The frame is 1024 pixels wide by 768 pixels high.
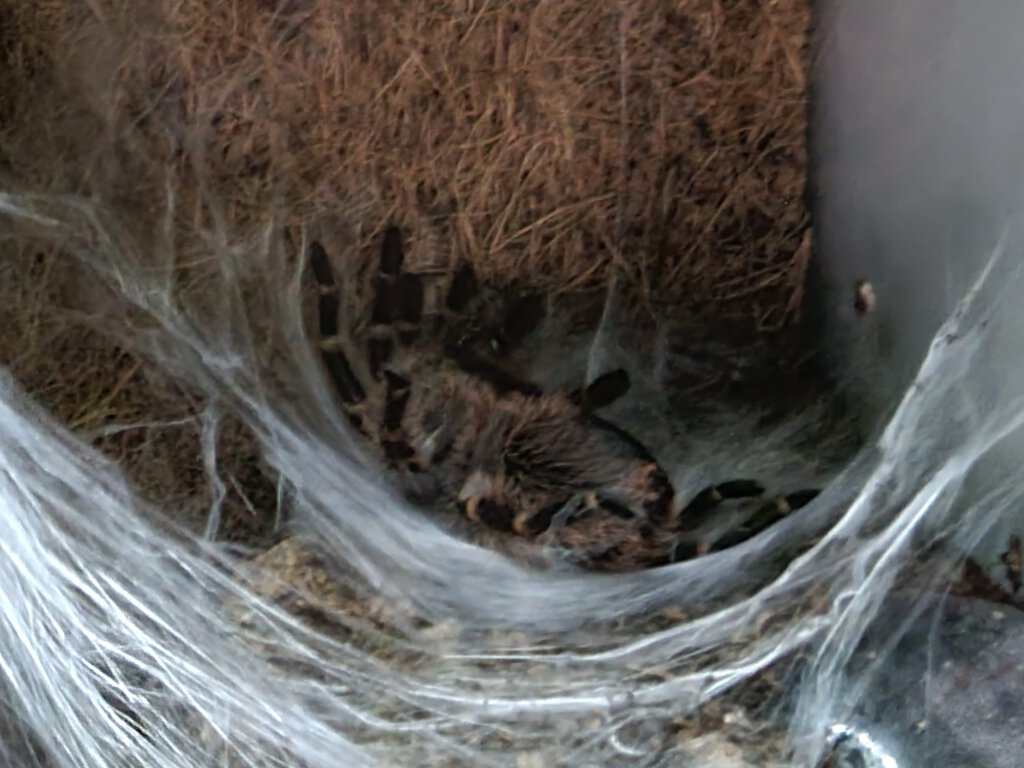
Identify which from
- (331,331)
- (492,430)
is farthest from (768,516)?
(331,331)

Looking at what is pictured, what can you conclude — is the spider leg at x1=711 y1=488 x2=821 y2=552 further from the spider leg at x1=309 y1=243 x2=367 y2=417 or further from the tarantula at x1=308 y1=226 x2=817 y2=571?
the spider leg at x1=309 y1=243 x2=367 y2=417

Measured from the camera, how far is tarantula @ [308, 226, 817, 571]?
1149mm

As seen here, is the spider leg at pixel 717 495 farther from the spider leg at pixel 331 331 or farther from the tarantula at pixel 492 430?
the spider leg at pixel 331 331

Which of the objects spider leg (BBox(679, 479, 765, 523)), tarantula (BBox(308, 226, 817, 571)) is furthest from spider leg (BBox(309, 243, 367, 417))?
spider leg (BBox(679, 479, 765, 523))

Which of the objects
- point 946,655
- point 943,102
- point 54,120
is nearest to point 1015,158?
point 943,102

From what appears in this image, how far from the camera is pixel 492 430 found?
123 centimetres

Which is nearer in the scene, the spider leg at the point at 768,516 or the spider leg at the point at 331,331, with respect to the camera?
the spider leg at the point at 768,516

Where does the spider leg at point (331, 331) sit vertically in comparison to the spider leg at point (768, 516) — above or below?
above

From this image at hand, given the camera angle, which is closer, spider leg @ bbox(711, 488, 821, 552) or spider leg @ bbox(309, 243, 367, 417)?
spider leg @ bbox(711, 488, 821, 552)

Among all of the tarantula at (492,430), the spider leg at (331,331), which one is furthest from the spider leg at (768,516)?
the spider leg at (331,331)

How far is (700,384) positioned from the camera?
1.29 meters

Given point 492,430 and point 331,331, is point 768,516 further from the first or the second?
point 331,331

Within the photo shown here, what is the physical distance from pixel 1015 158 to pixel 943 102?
0.39 ft

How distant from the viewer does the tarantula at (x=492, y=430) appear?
1.15 m
